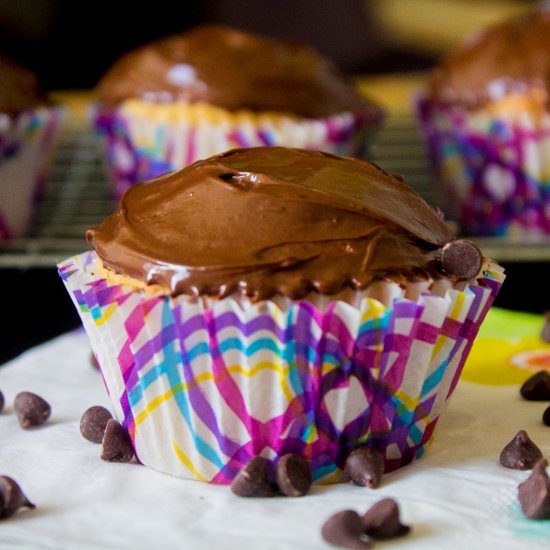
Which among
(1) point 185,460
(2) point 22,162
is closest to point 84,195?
(2) point 22,162

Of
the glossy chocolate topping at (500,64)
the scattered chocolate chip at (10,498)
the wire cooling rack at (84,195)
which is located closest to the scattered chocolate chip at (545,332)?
the wire cooling rack at (84,195)

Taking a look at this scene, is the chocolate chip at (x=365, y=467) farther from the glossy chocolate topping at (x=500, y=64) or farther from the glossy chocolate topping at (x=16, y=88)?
the glossy chocolate topping at (x=16, y=88)

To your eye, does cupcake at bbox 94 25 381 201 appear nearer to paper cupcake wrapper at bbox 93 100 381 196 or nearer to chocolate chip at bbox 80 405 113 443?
paper cupcake wrapper at bbox 93 100 381 196

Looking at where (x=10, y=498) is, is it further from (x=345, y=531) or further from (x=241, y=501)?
(x=345, y=531)

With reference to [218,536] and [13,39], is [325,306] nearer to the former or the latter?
[218,536]

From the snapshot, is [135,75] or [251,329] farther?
[135,75]

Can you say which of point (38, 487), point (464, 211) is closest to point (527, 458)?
point (38, 487)
